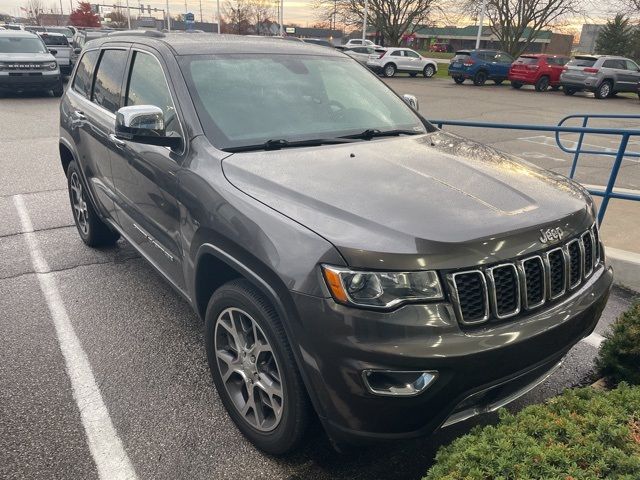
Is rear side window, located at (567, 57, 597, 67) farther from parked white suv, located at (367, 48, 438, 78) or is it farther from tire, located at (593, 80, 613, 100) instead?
parked white suv, located at (367, 48, 438, 78)

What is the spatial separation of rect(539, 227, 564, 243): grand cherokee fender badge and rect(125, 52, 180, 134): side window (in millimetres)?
1971

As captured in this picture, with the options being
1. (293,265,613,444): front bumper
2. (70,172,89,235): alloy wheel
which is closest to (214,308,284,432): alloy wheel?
(293,265,613,444): front bumper

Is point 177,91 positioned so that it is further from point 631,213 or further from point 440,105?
point 440,105

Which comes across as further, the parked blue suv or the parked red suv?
the parked blue suv

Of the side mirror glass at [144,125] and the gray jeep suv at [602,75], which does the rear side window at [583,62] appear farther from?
the side mirror glass at [144,125]

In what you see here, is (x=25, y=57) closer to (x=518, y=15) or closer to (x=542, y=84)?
(x=542, y=84)

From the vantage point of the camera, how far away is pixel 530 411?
1.97 m

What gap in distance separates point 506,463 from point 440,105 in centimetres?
1765

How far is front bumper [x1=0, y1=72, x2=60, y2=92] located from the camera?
15583 mm

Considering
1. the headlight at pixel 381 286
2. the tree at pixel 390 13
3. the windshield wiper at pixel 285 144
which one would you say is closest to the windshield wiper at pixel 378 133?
the windshield wiper at pixel 285 144

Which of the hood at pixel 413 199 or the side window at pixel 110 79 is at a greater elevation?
the side window at pixel 110 79

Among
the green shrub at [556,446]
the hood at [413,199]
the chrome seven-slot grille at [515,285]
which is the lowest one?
the green shrub at [556,446]

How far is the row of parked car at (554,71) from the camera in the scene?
23203 mm

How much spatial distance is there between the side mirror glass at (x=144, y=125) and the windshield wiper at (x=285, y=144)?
0.39 metres
